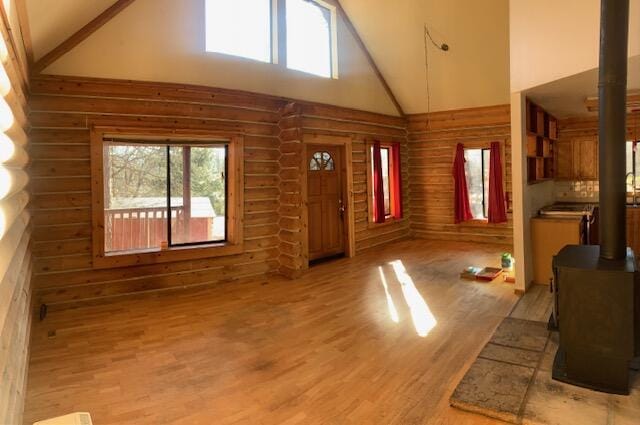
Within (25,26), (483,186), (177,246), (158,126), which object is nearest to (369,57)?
(483,186)

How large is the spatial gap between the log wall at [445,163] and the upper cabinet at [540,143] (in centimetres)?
117

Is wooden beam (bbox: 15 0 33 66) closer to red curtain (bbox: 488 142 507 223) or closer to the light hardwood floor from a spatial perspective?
the light hardwood floor

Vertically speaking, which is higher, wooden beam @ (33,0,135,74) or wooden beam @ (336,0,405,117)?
wooden beam @ (336,0,405,117)

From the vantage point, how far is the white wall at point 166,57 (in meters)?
4.56

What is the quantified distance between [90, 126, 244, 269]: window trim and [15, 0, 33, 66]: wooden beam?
972 mm

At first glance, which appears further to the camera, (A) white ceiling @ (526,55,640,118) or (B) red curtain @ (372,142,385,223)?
(B) red curtain @ (372,142,385,223)

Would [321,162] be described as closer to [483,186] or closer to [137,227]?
[137,227]

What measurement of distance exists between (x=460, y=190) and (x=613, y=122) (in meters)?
5.60

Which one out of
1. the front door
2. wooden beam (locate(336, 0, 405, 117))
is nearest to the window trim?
the front door

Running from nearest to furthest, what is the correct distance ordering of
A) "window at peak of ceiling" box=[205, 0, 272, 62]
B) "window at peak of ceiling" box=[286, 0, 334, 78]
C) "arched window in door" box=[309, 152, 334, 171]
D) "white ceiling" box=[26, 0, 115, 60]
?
"white ceiling" box=[26, 0, 115, 60] < "window at peak of ceiling" box=[205, 0, 272, 62] < "window at peak of ceiling" box=[286, 0, 334, 78] < "arched window in door" box=[309, 152, 334, 171]

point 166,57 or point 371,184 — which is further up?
point 166,57

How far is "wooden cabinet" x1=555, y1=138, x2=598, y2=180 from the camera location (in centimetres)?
658

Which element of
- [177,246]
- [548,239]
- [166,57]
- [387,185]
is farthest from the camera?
[387,185]

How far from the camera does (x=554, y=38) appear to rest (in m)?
3.90
